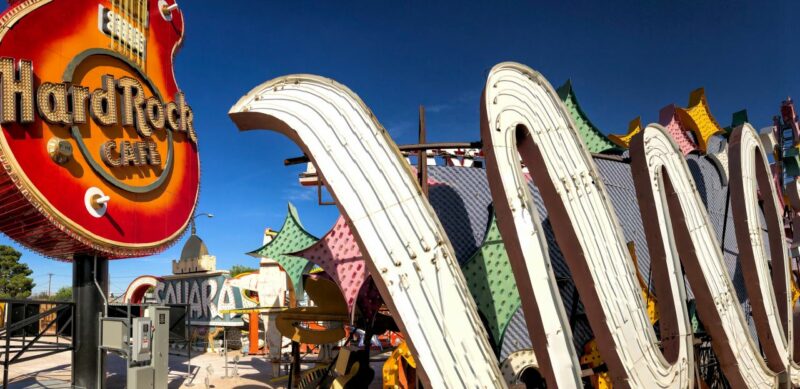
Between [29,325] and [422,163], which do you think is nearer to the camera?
[422,163]

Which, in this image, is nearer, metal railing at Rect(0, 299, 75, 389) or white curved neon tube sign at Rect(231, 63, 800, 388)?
white curved neon tube sign at Rect(231, 63, 800, 388)

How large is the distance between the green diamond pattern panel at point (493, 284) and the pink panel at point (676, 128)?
27.9 ft

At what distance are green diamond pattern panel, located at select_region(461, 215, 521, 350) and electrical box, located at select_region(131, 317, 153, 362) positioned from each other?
23.8 feet

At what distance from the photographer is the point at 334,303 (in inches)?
633

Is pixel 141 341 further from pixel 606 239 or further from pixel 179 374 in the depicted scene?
pixel 179 374

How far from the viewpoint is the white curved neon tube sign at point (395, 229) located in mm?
5863

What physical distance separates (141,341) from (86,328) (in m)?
5.50

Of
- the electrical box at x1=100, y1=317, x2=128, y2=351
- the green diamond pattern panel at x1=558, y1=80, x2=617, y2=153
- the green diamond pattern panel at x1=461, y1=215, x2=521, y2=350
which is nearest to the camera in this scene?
the green diamond pattern panel at x1=461, y1=215, x2=521, y2=350

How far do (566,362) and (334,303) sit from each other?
10.6 meters

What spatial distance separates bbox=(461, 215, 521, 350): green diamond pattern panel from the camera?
9.64m

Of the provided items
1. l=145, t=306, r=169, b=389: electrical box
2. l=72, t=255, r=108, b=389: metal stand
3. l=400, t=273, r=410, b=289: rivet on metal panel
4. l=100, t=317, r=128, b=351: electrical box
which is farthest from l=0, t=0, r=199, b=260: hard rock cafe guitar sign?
l=400, t=273, r=410, b=289: rivet on metal panel

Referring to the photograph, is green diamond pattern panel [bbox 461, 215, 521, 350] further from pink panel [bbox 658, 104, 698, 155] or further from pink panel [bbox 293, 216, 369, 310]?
pink panel [bbox 658, 104, 698, 155]

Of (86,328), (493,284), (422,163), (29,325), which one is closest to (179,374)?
(86,328)

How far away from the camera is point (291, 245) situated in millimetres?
15844
